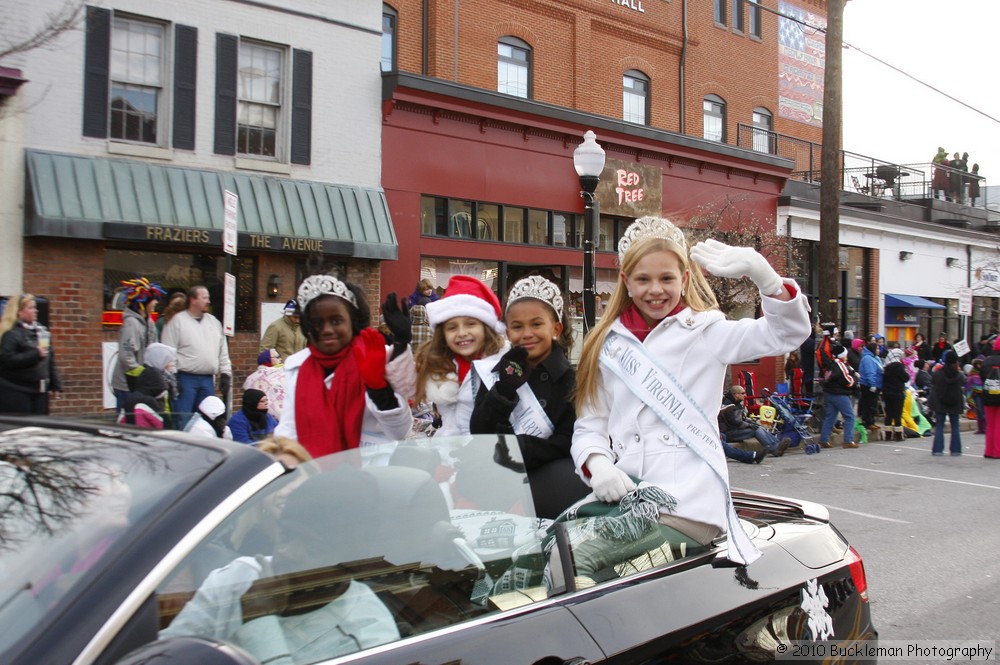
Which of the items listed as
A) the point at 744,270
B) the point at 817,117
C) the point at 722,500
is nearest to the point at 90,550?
the point at 722,500

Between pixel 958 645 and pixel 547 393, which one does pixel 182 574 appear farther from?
pixel 958 645

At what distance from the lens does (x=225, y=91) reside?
523 inches

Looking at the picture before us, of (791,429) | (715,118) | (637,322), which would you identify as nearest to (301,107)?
(791,429)

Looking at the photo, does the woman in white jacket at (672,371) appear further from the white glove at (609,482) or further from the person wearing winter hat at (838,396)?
the person wearing winter hat at (838,396)

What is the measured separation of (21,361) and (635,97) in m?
16.6

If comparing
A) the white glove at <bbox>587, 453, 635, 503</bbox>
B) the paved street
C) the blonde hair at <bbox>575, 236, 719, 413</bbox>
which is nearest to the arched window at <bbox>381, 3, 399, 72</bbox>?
the paved street

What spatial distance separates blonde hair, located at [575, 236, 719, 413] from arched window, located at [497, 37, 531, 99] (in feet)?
51.5

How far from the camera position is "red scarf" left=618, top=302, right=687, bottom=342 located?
130 inches

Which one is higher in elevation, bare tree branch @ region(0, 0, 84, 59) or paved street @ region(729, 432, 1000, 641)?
bare tree branch @ region(0, 0, 84, 59)

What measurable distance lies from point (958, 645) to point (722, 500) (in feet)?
9.39

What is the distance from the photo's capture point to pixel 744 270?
3043 millimetres

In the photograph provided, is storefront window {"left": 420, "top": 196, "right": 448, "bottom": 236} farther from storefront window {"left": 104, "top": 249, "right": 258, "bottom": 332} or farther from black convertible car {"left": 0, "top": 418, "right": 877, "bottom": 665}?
black convertible car {"left": 0, "top": 418, "right": 877, "bottom": 665}

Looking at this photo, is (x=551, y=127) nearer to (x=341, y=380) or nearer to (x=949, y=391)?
(x=949, y=391)

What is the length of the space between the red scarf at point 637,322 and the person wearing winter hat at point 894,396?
13893 millimetres
